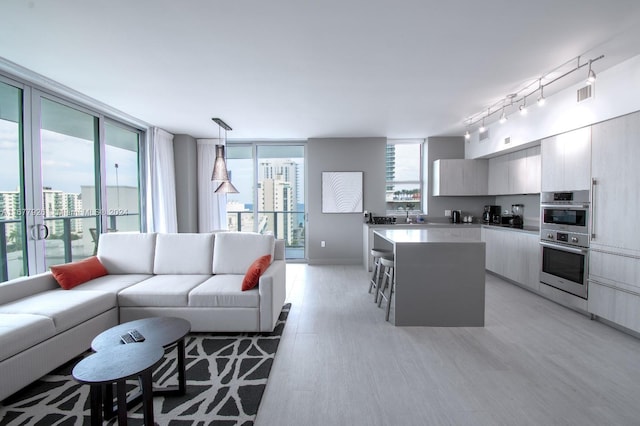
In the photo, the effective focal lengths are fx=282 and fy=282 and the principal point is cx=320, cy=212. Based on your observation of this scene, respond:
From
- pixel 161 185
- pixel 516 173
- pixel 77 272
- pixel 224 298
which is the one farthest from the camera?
pixel 161 185

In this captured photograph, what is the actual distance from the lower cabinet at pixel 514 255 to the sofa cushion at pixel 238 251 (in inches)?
144

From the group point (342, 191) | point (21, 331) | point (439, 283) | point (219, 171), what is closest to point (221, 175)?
point (219, 171)

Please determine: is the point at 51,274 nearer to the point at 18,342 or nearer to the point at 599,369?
the point at 18,342

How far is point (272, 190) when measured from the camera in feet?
20.7

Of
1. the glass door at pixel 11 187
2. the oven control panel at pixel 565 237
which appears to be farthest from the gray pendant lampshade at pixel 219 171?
the oven control panel at pixel 565 237

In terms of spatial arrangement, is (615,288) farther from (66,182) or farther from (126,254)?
(66,182)

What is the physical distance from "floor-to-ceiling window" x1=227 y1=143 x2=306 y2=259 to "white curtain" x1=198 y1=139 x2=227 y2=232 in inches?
13.4

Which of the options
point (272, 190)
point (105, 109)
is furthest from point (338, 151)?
point (105, 109)

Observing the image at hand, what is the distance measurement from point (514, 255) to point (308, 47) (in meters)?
4.24

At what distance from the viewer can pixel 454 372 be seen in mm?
2193

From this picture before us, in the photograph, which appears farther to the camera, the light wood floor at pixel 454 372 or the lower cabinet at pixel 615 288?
the lower cabinet at pixel 615 288

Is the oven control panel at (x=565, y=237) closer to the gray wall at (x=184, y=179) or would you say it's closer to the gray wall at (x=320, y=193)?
the gray wall at (x=320, y=193)

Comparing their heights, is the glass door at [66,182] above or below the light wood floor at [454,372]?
above

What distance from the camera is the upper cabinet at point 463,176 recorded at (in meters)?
5.52
